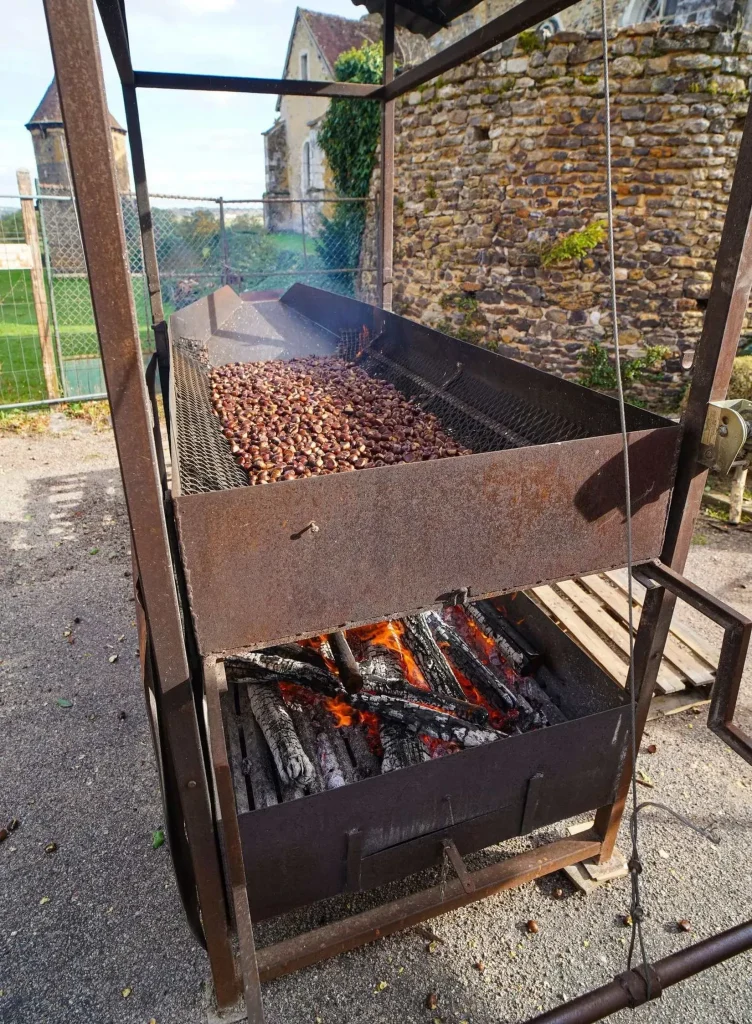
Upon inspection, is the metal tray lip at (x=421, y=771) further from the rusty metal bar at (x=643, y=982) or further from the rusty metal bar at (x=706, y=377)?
the rusty metal bar at (x=643, y=982)

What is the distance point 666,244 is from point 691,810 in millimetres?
7035

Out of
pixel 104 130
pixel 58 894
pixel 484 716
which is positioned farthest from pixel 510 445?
pixel 58 894

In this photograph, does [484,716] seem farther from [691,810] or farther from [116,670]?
[116,670]

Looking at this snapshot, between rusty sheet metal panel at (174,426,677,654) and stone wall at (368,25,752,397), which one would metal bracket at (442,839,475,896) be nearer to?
rusty sheet metal panel at (174,426,677,654)

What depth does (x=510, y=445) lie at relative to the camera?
2.80 metres

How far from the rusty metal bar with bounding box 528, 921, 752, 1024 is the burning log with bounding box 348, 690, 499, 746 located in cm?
129

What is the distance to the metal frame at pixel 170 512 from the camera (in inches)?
51.0

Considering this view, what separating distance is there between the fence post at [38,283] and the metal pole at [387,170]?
608 cm

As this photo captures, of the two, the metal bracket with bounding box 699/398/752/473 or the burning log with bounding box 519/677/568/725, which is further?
the burning log with bounding box 519/677/568/725

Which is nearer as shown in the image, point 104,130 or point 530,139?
point 104,130

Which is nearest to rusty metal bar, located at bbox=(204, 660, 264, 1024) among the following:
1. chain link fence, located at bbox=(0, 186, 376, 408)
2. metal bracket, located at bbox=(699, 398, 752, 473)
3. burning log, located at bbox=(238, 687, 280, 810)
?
burning log, located at bbox=(238, 687, 280, 810)

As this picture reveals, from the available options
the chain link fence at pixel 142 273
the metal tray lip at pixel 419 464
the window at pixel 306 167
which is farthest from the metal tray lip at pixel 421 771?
the window at pixel 306 167

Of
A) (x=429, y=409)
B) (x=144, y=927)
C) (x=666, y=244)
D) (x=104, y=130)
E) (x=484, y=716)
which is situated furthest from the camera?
(x=666, y=244)

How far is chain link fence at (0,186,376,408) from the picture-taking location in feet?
30.3
